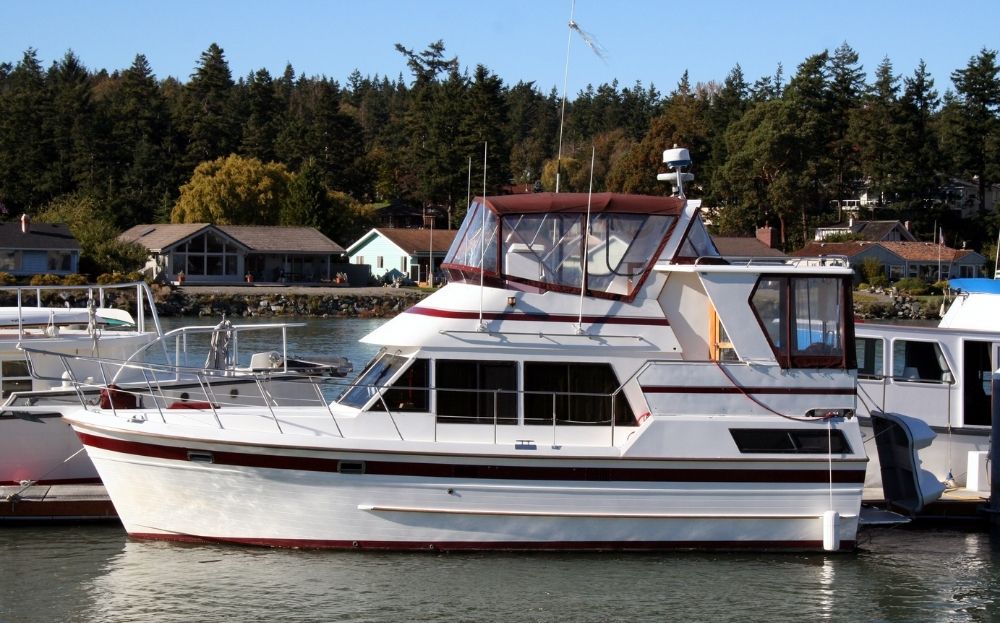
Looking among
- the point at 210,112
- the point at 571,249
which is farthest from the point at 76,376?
the point at 210,112

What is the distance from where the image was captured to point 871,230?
2899 inches

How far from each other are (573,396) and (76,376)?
7.75 meters

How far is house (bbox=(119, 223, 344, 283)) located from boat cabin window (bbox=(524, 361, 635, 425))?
50222 millimetres

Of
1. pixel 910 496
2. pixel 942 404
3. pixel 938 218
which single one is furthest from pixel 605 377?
pixel 938 218

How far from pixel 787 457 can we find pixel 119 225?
6680 centimetres

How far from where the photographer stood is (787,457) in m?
12.1

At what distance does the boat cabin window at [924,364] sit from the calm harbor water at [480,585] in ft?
8.00

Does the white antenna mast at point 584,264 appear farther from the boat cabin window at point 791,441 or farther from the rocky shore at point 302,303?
the rocky shore at point 302,303

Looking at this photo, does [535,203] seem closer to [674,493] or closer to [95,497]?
[674,493]

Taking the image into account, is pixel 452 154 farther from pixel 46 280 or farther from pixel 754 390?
pixel 754 390

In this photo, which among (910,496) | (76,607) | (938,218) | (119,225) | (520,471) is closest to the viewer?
(76,607)

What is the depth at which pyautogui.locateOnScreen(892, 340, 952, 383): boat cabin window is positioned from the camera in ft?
48.2

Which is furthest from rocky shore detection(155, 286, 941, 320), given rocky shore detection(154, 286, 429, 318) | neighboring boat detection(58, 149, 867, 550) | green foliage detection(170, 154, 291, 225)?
neighboring boat detection(58, 149, 867, 550)

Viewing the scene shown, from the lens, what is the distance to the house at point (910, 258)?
6794cm
